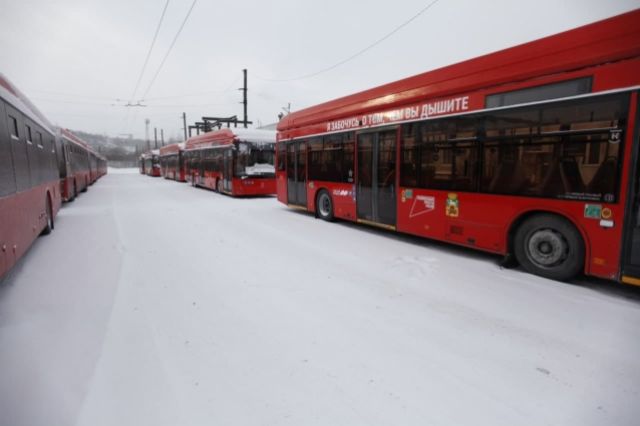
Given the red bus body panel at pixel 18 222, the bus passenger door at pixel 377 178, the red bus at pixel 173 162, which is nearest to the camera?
the red bus body panel at pixel 18 222

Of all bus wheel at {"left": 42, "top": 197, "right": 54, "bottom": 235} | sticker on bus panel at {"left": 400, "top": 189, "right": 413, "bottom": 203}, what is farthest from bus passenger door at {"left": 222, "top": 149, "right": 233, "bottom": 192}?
sticker on bus panel at {"left": 400, "top": 189, "right": 413, "bottom": 203}

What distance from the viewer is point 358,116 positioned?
26.8 feet

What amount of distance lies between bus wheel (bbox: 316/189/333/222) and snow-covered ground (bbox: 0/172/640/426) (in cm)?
382

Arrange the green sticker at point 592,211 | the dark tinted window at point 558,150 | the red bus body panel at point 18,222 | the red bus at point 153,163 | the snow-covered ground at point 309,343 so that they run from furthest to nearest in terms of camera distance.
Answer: the red bus at point 153,163 → the green sticker at point 592,211 → the dark tinted window at point 558,150 → the red bus body panel at point 18,222 → the snow-covered ground at point 309,343

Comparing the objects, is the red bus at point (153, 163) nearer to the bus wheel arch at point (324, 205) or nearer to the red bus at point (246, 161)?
the red bus at point (246, 161)

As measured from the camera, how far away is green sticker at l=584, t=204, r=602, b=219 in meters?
4.24

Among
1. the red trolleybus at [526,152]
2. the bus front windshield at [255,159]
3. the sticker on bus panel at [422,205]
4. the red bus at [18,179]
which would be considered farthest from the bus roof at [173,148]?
the sticker on bus panel at [422,205]

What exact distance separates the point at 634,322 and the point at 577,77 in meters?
3.01

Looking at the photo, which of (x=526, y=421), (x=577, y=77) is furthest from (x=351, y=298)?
(x=577, y=77)

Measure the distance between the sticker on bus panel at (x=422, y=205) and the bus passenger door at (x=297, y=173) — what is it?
15.1 feet

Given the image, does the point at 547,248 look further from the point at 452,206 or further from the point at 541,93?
the point at 541,93

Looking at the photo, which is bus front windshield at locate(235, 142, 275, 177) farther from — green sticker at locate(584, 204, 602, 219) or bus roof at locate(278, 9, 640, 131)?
green sticker at locate(584, 204, 602, 219)

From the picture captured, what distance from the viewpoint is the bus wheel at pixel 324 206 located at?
9689mm

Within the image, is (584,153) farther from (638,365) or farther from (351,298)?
(351,298)
